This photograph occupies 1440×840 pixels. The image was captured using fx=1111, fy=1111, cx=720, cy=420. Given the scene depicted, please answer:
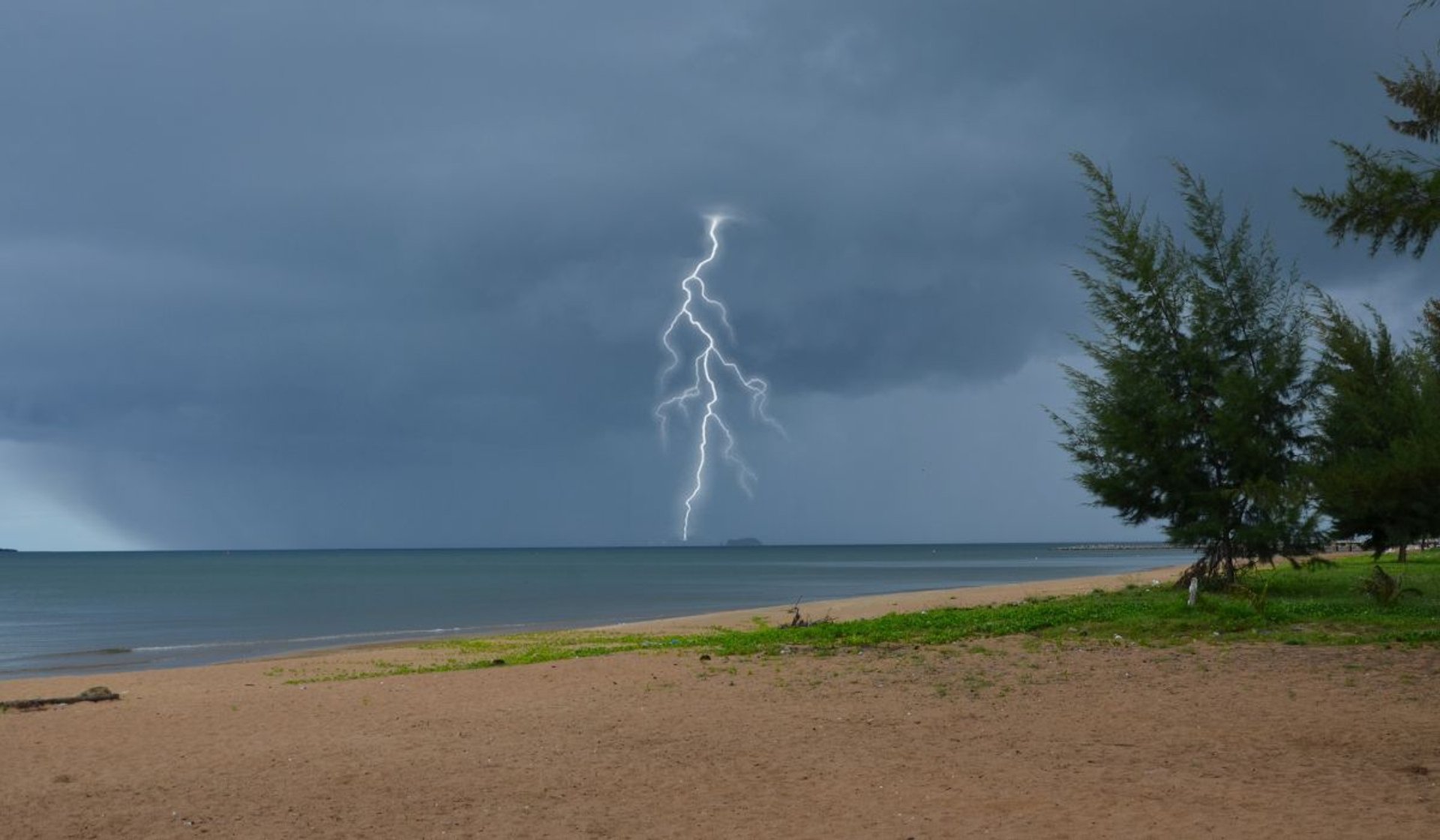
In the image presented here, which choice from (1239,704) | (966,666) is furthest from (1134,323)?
(1239,704)

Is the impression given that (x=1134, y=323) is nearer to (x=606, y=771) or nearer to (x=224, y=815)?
(x=606, y=771)

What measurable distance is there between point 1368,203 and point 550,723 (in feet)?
32.4

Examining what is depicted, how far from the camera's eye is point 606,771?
10.3 meters

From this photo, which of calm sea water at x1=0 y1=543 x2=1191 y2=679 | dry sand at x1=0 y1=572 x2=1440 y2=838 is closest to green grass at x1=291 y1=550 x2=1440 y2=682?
dry sand at x1=0 y1=572 x2=1440 y2=838

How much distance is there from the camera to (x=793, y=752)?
35.3 feet

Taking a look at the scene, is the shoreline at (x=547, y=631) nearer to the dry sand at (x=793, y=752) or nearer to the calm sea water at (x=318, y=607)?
the calm sea water at (x=318, y=607)

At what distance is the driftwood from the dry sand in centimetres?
32

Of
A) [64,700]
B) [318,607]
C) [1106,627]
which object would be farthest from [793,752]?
[318,607]

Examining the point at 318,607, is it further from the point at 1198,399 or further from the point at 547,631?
the point at 1198,399

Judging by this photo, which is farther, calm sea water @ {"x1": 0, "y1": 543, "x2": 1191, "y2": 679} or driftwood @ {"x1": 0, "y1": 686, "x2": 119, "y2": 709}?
calm sea water @ {"x1": 0, "y1": 543, "x2": 1191, "y2": 679}

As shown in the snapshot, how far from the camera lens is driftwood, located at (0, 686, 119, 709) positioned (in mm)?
15117

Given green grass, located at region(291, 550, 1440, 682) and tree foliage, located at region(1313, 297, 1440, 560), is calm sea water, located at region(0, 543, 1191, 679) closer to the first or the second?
green grass, located at region(291, 550, 1440, 682)

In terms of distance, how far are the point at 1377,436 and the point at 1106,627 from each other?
891 cm

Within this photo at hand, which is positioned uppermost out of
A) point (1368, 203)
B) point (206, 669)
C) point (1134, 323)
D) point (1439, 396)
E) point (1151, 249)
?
point (1151, 249)
